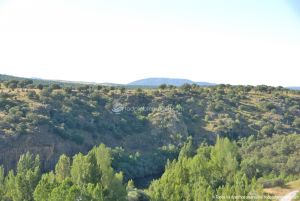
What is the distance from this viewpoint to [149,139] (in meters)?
115

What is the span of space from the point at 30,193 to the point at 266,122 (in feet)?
286

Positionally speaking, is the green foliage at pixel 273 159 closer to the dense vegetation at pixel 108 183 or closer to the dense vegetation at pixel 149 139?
the dense vegetation at pixel 149 139

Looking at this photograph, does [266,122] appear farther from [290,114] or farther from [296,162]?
[296,162]

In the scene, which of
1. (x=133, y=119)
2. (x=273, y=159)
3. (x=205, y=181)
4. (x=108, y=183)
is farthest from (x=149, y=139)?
(x=108, y=183)

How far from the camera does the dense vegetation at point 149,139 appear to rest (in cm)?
5650

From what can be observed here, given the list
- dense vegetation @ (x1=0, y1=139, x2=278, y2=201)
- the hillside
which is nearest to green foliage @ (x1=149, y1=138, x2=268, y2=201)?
dense vegetation @ (x1=0, y1=139, x2=278, y2=201)

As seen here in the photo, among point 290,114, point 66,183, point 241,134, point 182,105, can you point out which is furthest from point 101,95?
point 66,183

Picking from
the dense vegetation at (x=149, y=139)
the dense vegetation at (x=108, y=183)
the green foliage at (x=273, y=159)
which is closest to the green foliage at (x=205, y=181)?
the dense vegetation at (x=108, y=183)

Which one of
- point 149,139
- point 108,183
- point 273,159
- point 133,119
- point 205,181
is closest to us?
point 108,183

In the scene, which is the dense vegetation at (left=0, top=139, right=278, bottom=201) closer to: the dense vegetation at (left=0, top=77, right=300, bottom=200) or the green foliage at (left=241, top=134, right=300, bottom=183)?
the dense vegetation at (left=0, top=77, right=300, bottom=200)

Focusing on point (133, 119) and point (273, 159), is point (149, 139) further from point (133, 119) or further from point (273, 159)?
point (273, 159)

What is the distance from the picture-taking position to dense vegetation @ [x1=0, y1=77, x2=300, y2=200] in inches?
2224

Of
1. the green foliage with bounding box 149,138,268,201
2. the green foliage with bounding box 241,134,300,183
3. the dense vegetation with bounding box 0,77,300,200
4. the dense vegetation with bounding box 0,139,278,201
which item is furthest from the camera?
the green foliage with bounding box 241,134,300,183

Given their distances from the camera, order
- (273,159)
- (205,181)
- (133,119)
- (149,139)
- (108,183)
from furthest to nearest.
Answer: (133,119) < (149,139) < (273,159) < (205,181) < (108,183)
